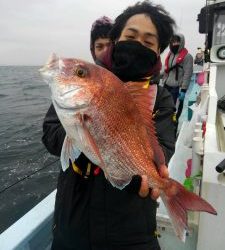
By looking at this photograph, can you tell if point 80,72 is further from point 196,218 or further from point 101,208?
point 196,218

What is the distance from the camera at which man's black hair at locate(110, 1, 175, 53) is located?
6.66 ft

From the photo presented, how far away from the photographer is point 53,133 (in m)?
1.84

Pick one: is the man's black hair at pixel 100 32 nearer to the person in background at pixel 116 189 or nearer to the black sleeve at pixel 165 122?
the person in background at pixel 116 189

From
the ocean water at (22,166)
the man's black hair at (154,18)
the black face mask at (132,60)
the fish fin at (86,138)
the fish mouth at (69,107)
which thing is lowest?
the ocean water at (22,166)

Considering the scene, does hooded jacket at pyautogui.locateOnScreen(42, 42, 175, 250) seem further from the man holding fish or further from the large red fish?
the large red fish

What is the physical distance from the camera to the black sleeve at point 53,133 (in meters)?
1.81

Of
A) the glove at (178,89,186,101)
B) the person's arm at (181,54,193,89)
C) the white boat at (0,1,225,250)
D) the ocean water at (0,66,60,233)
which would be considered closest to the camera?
the white boat at (0,1,225,250)

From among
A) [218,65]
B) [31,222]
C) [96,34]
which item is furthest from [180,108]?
[31,222]

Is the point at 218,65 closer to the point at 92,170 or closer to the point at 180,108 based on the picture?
the point at 180,108

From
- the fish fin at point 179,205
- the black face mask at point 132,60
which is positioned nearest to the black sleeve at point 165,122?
the black face mask at point 132,60

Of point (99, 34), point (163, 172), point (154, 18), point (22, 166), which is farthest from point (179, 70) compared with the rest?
point (163, 172)

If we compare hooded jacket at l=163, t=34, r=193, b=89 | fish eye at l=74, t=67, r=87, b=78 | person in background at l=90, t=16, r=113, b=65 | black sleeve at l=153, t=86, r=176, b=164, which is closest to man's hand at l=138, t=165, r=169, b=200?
black sleeve at l=153, t=86, r=176, b=164

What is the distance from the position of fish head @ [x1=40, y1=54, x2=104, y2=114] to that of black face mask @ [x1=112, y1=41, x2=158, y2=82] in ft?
1.62

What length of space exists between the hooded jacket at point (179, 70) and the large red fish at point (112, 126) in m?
7.21
